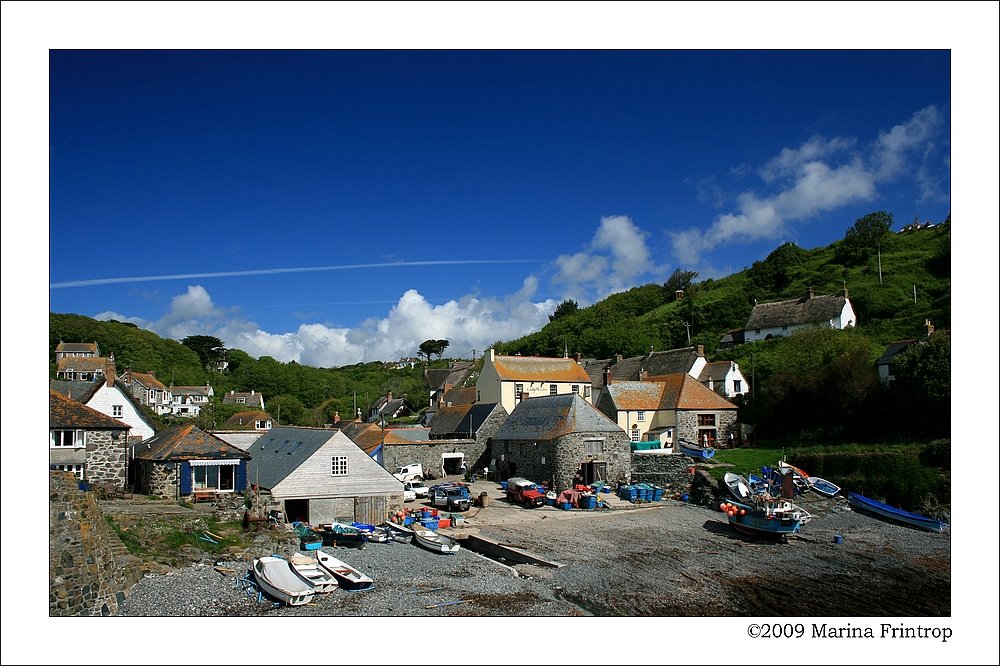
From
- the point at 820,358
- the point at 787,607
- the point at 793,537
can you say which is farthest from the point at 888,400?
the point at 787,607

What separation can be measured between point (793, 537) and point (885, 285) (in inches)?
1862

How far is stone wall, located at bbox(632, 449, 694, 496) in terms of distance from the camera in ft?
100

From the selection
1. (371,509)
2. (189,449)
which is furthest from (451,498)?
(189,449)

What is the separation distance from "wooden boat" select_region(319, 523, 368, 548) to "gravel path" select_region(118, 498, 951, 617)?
654 millimetres

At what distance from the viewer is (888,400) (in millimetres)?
31000

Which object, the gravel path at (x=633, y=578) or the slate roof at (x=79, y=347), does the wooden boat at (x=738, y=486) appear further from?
the slate roof at (x=79, y=347)

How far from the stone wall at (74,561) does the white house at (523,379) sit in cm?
2795

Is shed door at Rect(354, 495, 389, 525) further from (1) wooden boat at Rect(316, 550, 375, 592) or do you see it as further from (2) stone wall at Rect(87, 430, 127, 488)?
(2) stone wall at Rect(87, 430, 127, 488)

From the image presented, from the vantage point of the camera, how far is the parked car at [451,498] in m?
26.7

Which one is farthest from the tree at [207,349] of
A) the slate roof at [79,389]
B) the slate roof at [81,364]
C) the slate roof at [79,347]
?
the slate roof at [79,389]

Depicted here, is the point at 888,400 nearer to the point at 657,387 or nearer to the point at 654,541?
the point at 657,387

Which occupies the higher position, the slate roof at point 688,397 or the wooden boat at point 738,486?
the slate roof at point 688,397

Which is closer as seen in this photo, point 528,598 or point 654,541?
point 528,598

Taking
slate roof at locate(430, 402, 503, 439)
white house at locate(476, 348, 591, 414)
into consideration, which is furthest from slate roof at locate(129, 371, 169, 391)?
white house at locate(476, 348, 591, 414)
